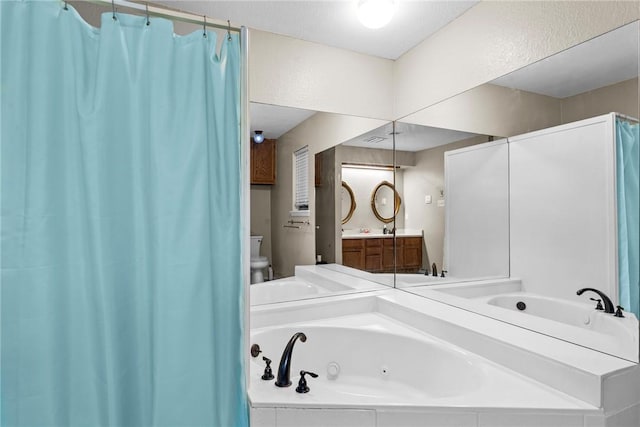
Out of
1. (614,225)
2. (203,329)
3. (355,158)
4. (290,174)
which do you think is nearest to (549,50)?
(614,225)

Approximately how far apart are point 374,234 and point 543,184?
3.55 ft

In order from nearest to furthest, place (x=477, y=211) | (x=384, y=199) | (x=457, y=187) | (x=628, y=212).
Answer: (x=628, y=212) < (x=477, y=211) < (x=457, y=187) < (x=384, y=199)

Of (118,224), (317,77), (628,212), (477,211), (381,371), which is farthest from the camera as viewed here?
(317,77)

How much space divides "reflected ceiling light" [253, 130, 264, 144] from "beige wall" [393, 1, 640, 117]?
3.38 feet

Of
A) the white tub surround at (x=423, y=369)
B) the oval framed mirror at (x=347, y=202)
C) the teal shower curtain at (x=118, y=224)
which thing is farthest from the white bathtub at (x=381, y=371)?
the oval framed mirror at (x=347, y=202)

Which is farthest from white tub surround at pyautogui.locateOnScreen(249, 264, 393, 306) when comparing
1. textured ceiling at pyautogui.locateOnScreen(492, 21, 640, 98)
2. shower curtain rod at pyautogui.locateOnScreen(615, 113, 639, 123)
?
shower curtain rod at pyautogui.locateOnScreen(615, 113, 639, 123)

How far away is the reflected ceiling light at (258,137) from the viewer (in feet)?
6.74

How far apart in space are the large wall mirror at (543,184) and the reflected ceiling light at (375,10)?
0.61 metres

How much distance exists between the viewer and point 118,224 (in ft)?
3.79

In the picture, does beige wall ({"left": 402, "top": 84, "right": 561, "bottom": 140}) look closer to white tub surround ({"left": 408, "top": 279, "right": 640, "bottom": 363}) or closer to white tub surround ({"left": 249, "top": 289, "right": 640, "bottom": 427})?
white tub surround ({"left": 408, "top": 279, "right": 640, "bottom": 363})

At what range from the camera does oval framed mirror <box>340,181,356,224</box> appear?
7.64 ft

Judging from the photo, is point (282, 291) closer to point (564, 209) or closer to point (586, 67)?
point (564, 209)

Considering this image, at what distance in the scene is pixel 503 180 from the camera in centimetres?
178

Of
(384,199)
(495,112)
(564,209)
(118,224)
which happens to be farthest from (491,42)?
(118,224)
